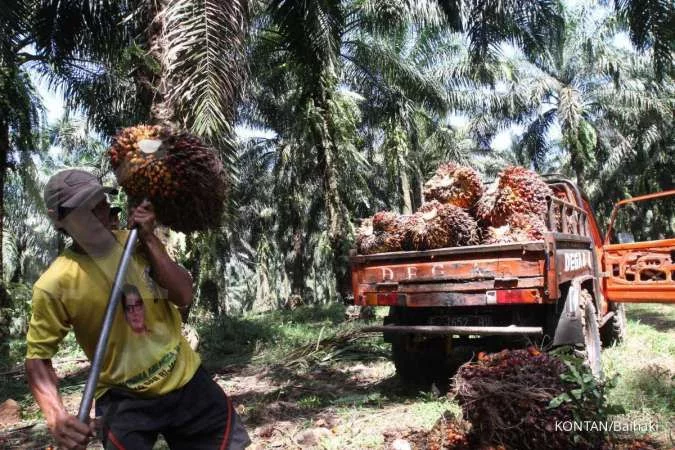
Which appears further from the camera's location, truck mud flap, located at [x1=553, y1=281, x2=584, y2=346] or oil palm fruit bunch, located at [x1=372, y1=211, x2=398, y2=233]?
oil palm fruit bunch, located at [x1=372, y1=211, x2=398, y2=233]

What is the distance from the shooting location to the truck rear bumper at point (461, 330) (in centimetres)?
500

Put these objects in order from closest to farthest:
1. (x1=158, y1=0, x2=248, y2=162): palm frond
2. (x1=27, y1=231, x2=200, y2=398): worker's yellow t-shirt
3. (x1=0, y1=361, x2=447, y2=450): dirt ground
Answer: (x1=27, y1=231, x2=200, y2=398): worker's yellow t-shirt, (x1=0, y1=361, x2=447, y2=450): dirt ground, (x1=158, y1=0, x2=248, y2=162): palm frond

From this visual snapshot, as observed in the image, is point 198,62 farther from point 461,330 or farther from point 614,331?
point 614,331

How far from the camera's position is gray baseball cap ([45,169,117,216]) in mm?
2137

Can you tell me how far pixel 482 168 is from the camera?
99.6 ft

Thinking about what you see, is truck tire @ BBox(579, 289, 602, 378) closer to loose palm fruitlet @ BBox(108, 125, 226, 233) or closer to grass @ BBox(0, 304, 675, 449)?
grass @ BBox(0, 304, 675, 449)

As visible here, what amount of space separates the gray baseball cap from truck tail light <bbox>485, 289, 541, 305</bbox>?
12.4ft

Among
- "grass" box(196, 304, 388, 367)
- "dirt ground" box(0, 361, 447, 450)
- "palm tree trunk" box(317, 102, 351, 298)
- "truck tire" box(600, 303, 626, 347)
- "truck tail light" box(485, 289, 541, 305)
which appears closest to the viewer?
"dirt ground" box(0, 361, 447, 450)

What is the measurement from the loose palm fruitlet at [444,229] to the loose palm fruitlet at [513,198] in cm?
19

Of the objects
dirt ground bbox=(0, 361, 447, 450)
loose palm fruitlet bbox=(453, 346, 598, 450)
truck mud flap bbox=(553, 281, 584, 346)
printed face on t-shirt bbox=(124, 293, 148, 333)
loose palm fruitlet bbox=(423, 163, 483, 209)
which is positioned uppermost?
loose palm fruitlet bbox=(423, 163, 483, 209)

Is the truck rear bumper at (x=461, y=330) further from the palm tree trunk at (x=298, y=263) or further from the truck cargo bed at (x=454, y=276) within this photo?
the palm tree trunk at (x=298, y=263)

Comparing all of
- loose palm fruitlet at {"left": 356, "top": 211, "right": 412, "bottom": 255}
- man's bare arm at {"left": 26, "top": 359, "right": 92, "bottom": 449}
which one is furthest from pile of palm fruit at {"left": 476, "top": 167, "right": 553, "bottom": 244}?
man's bare arm at {"left": 26, "top": 359, "right": 92, "bottom": 449}

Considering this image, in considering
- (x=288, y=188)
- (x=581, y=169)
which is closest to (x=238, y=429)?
(x=288, y=188)

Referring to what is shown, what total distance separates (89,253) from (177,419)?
28.0 inches
